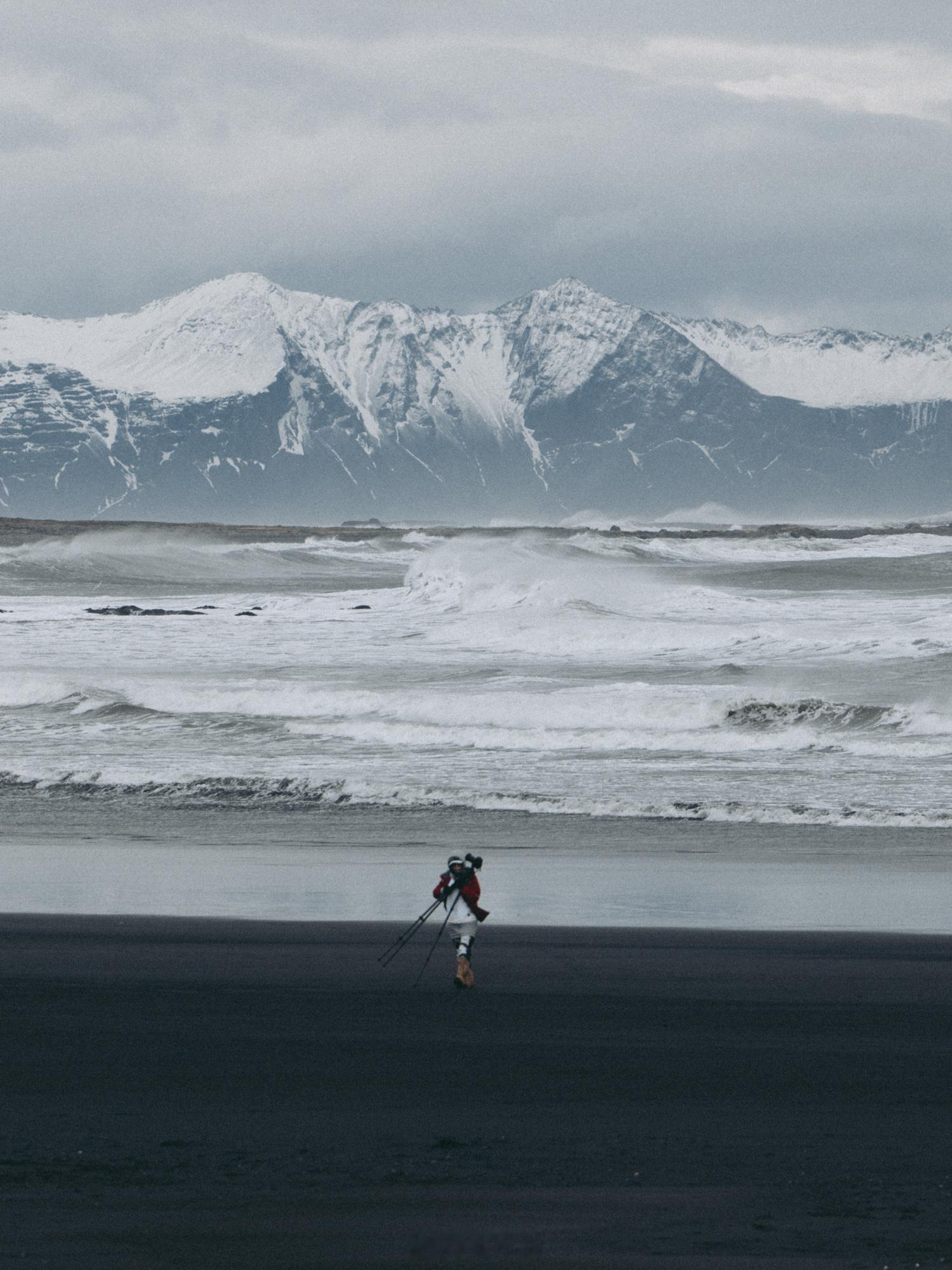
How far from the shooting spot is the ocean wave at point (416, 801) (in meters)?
20.3

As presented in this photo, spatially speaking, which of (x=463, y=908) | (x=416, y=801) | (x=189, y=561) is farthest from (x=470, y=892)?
(x=189, y=561)

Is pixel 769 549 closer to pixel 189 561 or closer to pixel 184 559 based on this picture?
pixel 184 559

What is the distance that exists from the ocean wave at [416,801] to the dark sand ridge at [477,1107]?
7.94 m

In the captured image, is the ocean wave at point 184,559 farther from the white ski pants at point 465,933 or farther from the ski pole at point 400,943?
the white ski pants at point 465,933

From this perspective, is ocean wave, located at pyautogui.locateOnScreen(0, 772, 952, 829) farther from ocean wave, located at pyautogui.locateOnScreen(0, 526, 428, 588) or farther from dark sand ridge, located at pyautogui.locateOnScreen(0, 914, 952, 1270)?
ocean wave, located at pyautogui.locateOnScreen(0, 526, 428, 588)

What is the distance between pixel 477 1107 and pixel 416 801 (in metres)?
14.2

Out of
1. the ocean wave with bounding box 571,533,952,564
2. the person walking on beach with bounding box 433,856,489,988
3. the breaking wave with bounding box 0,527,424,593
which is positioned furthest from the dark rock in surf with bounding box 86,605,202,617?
the ocean wave with bounding box 571,533,952,564

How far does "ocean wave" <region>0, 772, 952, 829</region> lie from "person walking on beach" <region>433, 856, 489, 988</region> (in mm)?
9529

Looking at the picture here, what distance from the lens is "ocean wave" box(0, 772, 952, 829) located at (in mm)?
20344

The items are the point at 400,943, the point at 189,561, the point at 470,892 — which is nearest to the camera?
the point at 470,892

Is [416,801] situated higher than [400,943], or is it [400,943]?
[400,943]

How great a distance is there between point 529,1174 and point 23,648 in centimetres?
4594

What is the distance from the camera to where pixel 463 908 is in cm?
1105

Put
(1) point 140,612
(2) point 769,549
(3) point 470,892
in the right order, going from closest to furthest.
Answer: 1. (3) point 470,892
2. (1) point 140,612
3. (2) point 769,549
